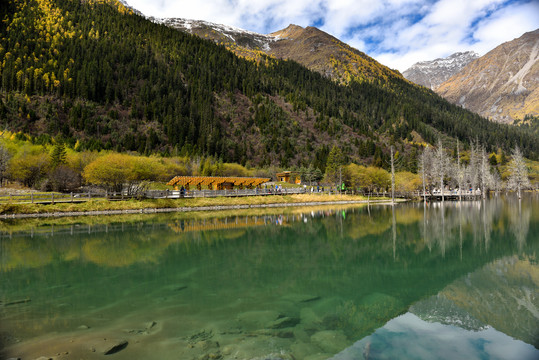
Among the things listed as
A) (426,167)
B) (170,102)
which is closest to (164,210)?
(426,167)

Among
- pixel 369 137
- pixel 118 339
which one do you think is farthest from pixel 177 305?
pixel 369 137

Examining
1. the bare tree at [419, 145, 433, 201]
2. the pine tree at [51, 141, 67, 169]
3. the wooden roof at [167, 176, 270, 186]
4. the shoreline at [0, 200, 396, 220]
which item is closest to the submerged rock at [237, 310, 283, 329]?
the shoreline at [0, 200, 396, 220]

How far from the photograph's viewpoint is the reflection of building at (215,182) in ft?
185

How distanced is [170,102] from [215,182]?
7459cm

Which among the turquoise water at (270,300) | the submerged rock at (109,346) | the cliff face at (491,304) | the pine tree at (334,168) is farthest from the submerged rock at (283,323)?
the pine tree at (334,168)

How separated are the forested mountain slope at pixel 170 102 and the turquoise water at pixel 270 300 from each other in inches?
2875

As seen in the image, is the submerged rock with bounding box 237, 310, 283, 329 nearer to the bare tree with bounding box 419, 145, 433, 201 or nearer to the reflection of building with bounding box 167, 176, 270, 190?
the reflection of building with bounding box 167, 176, 270, 190

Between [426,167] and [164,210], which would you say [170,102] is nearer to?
[164,210]

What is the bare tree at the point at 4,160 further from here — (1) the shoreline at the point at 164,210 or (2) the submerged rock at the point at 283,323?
(2) the submerged rock at the point at 283,323

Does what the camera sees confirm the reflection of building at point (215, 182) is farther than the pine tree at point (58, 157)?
Yes

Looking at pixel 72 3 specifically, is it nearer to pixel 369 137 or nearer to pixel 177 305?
pixel 369 137

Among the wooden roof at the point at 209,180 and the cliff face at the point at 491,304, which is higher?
the wooden roof at the point at 209,180

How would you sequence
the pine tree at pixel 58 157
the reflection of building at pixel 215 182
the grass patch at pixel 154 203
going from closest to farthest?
the grass patch at pixel 154 203 → the pine tree at pixel 58 157 → the reflection of building at pixel 215 182

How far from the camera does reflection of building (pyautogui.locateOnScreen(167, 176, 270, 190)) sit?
185ft
